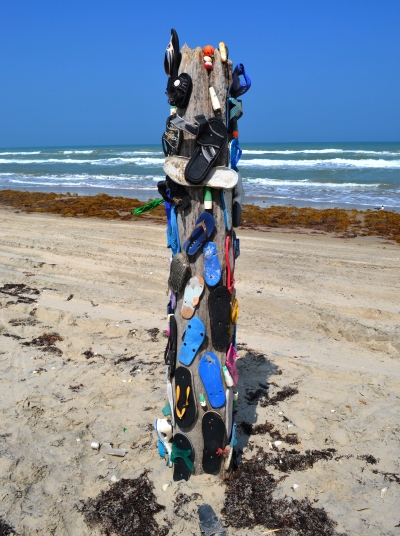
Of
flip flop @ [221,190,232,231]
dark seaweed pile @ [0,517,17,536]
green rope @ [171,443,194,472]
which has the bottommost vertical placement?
dark seaweed pile @ [0,517,17,536]

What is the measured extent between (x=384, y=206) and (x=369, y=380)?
48.1 ft

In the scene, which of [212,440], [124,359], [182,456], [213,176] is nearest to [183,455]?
[182,456]

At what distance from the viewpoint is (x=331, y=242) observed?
36.7ft

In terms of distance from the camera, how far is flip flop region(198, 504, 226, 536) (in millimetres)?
2804

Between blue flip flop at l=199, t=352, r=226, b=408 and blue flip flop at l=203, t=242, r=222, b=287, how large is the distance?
0.49 metres

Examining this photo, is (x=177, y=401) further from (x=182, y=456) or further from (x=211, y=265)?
(x=211, y=265)

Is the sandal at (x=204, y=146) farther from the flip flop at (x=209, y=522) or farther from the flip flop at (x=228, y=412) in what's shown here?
the flip flop at (x=209, y=522)

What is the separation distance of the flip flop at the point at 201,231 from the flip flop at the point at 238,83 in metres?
0.75

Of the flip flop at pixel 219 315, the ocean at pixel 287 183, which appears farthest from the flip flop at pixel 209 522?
the ocean at pixel 287 183

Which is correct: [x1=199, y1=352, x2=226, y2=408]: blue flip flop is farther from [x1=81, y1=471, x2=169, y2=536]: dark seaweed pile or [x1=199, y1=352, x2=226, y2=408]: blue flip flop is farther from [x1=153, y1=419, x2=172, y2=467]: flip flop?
[x1=81, y1=471, x2=169, y2=536]: dark seaweed pile

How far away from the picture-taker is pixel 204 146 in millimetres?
2730

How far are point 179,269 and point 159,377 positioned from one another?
6.43ft

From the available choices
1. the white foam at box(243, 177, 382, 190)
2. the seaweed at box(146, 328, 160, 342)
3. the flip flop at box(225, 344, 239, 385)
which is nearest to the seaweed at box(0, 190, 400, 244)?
the seaweed at box(146, 328, 160, 342)

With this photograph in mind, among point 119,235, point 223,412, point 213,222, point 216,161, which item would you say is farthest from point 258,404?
point 119,235
